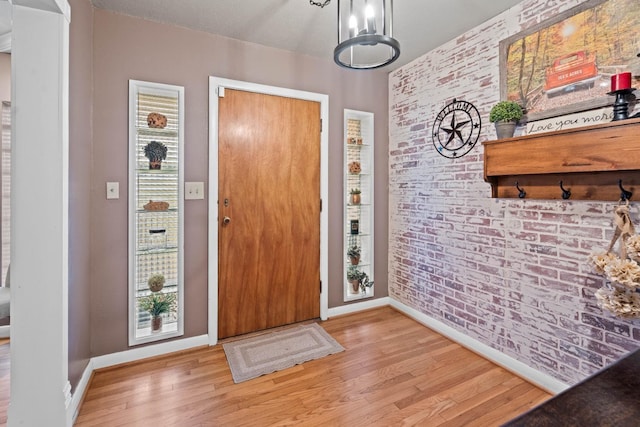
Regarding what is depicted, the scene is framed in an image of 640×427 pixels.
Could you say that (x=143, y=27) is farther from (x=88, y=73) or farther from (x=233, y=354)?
(x=233, y=354)

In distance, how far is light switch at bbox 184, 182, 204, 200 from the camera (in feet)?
7.63

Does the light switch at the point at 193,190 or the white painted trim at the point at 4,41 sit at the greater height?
the white painted trim at the point at 4,41

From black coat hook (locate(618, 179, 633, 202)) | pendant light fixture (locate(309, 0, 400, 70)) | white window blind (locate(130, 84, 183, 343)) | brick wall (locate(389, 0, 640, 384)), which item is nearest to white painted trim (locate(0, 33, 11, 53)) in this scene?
white window blind (locate(130, 84, 183, 343))

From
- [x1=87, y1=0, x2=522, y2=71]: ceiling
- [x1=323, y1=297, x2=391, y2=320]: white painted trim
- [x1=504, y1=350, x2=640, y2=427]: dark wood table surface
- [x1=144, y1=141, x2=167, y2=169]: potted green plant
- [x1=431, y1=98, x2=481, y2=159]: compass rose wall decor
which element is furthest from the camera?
[x1=323, y1=297, x2=391, y2=320]: white painted trim

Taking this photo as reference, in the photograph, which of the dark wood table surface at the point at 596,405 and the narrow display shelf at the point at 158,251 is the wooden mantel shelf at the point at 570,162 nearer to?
the dark wood table surface at the point at 596,405

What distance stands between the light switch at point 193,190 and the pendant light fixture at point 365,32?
1.43 m

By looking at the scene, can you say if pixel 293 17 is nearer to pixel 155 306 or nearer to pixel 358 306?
pixel 155 306

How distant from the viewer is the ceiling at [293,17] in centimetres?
202

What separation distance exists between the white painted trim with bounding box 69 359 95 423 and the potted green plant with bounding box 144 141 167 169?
1436 mm

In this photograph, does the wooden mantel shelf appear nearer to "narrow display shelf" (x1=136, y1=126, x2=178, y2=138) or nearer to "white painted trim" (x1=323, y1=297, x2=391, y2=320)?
"white painted trim" (x1=323, y1=297, x2=391, y2=320)

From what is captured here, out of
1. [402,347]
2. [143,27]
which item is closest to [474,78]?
[402,347]

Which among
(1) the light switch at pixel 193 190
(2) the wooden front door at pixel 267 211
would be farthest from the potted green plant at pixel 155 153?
(2) the wooden front door at pixel 267 211

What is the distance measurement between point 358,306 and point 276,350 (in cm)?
108

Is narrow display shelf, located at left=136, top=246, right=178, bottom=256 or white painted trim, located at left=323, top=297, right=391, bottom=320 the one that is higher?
narrow display shelf, located at left=136, top=246, right=178, bottom=256
